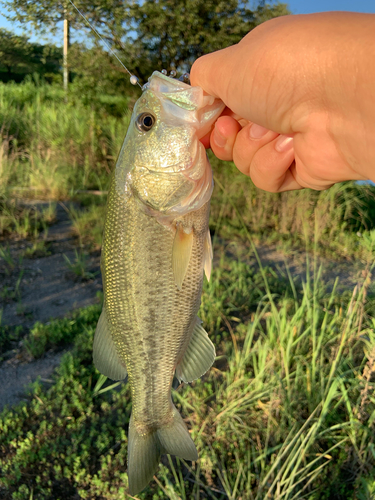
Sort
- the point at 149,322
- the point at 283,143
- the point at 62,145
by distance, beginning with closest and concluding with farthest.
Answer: the point at 149,322 < the point at 283,143 < the point at 62,145

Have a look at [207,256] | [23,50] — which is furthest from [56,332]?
[23,50]

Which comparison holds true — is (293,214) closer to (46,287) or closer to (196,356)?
(46,287)

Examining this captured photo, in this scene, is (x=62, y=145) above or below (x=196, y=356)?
below

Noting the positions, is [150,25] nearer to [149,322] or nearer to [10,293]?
[10,293]

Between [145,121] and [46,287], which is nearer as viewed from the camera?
[145,121]

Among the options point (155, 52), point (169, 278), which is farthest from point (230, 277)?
point (155, 52)

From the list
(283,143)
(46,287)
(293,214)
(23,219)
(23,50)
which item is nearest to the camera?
(283,143)

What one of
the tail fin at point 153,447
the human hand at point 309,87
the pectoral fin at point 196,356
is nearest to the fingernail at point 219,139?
the human hand at point 309,87

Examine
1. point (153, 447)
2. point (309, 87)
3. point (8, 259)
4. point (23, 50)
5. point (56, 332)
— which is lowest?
point (56, 332)

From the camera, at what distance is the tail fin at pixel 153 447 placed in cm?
168

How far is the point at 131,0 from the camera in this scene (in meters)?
8.41

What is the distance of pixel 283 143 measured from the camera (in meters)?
1.85

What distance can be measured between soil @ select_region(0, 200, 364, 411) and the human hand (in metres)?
2.81

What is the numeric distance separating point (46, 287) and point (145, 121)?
3800mm
